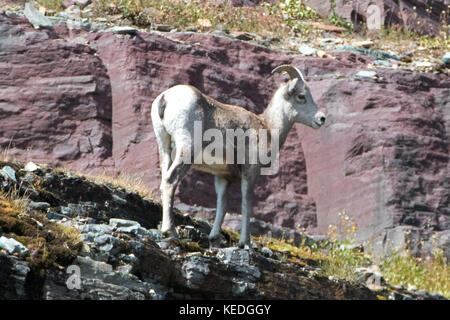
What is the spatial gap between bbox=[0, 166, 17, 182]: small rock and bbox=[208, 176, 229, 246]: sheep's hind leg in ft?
8.31

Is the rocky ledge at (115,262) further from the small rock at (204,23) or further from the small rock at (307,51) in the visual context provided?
the small rock at (204,23)

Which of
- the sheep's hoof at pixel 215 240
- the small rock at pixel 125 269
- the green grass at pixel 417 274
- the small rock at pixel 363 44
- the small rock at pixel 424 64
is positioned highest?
the small rock at pixel 363 44

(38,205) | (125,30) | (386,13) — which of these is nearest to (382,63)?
(386,13)

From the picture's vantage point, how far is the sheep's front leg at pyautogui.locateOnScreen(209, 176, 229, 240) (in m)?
10.5

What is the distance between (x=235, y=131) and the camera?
10.5m

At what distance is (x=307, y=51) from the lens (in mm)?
18125

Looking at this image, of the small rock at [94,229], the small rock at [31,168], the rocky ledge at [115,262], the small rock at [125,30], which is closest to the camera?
the rocky ledge at [115,262]

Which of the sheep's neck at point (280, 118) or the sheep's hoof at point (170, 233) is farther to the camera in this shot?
the sheep's neck at point (280, 118)

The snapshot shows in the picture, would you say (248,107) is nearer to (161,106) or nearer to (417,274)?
(417,274)

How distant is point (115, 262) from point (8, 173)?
2.50 meters

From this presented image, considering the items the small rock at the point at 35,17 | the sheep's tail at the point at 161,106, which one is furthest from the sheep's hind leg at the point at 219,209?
the small rock at the point at 35,17

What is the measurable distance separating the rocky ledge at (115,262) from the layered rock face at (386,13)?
41.5 feet

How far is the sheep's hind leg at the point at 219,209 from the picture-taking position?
34.3 feet

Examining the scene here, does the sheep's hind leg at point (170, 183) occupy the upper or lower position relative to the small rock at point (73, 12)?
lower
